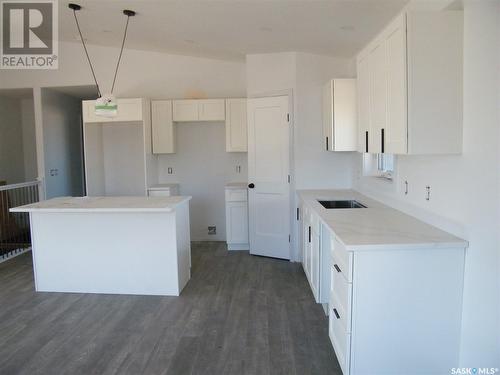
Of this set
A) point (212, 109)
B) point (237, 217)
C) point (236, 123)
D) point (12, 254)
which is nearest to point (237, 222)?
point (237, 217)

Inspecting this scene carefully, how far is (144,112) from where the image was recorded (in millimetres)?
5246

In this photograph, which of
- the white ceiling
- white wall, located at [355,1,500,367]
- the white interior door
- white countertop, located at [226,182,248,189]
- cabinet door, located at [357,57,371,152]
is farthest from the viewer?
white countertop, located at [226,182,248,189]

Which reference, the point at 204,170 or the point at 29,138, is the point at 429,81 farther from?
the point at 29,138

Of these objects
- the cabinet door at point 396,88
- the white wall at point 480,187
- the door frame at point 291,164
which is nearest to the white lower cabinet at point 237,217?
the door frame at point 291,164

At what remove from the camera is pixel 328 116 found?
4082mm

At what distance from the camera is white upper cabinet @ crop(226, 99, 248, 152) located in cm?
530

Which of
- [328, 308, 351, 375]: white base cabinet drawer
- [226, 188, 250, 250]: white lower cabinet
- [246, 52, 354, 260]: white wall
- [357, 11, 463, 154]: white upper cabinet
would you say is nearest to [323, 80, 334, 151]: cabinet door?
[246, 52, 354, 260]: white wall

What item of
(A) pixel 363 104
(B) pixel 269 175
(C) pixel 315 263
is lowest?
(C) pixel 315 263

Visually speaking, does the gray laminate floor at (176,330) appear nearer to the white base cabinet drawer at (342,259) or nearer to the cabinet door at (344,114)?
the white base cabinet drawer at (342,259)

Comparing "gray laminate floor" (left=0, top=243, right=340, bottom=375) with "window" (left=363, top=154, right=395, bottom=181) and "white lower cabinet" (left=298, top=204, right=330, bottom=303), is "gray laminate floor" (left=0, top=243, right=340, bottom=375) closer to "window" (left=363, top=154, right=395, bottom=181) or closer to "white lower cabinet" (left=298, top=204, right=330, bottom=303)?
"white lower cabinet" (left=298, top=204, right=330, bottom=303)

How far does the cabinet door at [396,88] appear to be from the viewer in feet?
7.09

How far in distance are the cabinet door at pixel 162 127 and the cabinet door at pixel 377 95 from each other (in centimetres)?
340

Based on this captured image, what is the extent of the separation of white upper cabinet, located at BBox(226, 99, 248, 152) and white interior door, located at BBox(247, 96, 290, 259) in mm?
510

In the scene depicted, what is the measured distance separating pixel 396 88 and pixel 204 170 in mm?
3965
